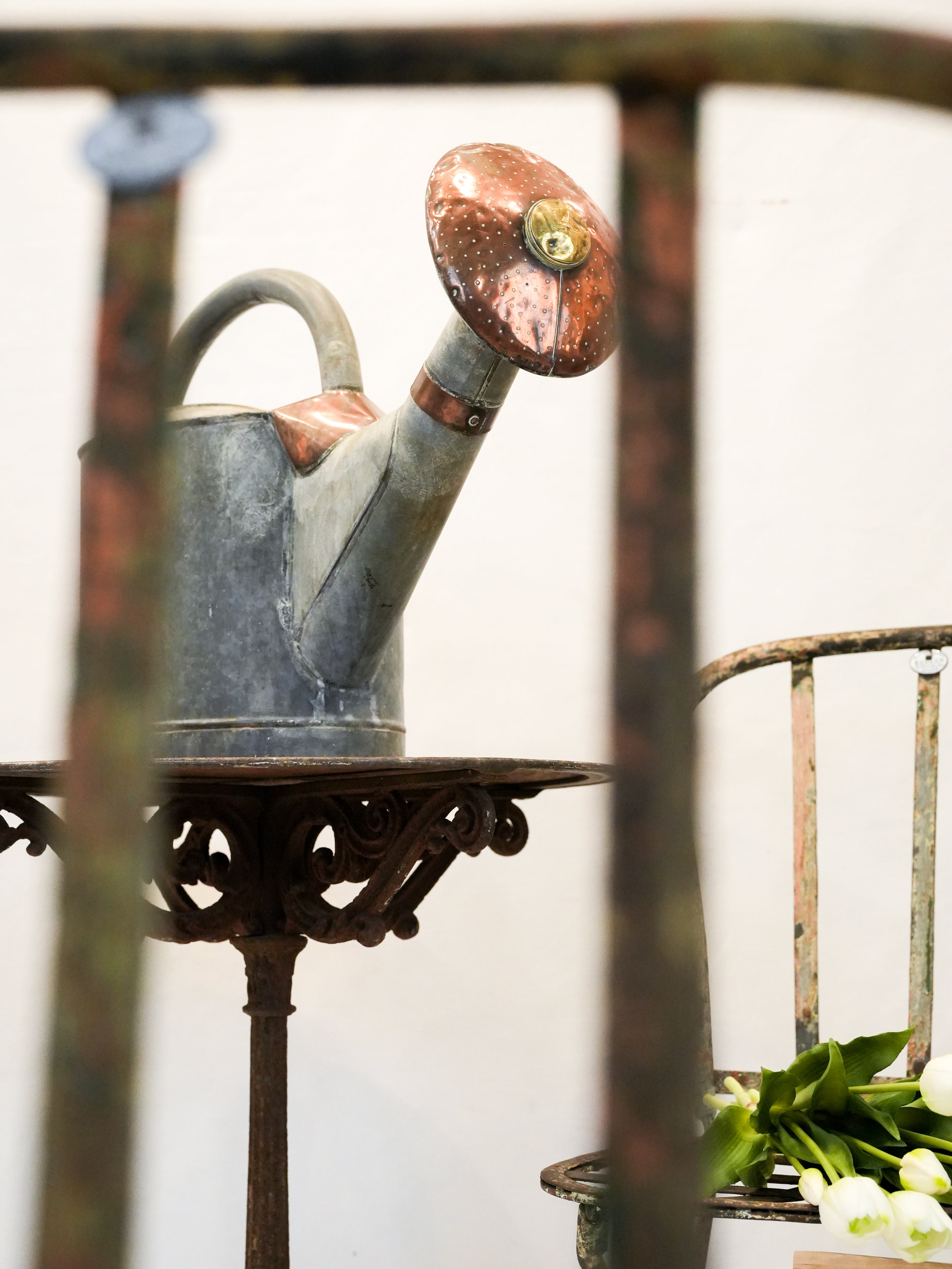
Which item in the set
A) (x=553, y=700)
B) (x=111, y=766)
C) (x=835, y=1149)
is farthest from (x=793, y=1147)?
(x=553, y=700)

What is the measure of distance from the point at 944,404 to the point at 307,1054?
812 mm

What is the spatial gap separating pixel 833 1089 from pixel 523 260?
370mm

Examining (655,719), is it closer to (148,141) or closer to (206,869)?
(148,141)

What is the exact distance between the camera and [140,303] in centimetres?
21

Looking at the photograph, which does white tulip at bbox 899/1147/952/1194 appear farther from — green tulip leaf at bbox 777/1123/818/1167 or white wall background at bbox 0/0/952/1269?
white wall background at bbox 0/0/952/1269

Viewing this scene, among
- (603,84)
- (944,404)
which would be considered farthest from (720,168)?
(603,84)

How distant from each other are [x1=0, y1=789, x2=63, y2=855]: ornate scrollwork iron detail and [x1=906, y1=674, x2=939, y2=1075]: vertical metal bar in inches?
18.6

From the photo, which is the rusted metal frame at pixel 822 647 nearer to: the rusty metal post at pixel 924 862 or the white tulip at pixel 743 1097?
the rusty metal post at pixel 924 862

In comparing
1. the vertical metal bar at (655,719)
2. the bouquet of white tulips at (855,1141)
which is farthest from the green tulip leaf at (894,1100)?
the vertical metal bar at (655,719)

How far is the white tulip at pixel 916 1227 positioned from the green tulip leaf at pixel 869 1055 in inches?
2.7

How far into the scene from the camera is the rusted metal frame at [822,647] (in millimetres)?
801

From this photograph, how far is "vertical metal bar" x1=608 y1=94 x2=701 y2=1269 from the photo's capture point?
7.1 inches

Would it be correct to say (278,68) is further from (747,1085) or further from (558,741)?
(558,741)

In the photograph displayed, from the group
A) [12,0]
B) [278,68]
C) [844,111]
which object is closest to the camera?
[278,68]
